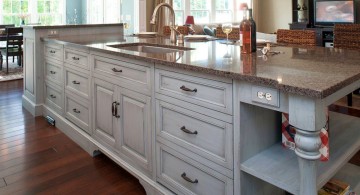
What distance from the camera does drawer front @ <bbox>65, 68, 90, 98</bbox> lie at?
2807mm

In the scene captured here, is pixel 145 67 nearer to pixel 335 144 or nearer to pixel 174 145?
pixel 174 145

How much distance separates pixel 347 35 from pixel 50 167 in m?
3.42

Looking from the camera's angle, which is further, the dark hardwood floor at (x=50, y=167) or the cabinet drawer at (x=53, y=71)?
the cabinet drawer at (x=53, y=71)

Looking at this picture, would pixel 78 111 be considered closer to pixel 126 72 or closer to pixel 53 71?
pixel 53 71

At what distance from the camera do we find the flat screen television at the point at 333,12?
753 centimetres

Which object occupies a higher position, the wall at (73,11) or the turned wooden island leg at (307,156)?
the wall at (73,11)

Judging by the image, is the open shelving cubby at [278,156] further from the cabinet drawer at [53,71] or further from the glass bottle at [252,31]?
the cabinet drawer at [53,71]

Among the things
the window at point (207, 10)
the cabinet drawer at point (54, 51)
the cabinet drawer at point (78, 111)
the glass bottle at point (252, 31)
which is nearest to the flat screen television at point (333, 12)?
the window at point (207, 10)

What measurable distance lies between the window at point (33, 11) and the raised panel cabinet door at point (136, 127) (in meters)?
6.99

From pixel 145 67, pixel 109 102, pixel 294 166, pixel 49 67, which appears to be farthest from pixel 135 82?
pixel 49 67

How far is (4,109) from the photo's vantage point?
4.14m

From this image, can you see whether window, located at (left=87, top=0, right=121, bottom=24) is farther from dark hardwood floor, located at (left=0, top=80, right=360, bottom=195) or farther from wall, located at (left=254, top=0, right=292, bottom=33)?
dark hardwood floor, located at (left=0, top=80, right=360, bottom=195)

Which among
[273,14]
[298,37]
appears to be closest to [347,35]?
[298,37]

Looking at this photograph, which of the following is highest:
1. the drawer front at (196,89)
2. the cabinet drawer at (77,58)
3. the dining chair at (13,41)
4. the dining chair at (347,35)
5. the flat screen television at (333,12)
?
the flat screen television at (333,12)
